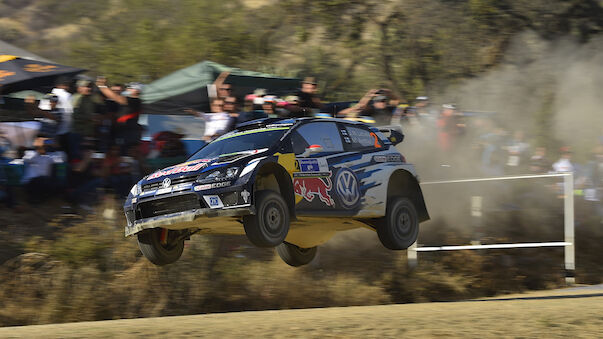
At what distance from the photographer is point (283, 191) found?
348 inches

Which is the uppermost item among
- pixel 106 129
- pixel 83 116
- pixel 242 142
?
pixel 83 116

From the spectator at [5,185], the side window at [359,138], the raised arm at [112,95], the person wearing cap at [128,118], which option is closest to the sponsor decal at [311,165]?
the side window at [359,138]

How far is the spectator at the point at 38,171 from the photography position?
38.0ft

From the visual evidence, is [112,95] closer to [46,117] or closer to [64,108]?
[64,108]

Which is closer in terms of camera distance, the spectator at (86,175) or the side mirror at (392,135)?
the side mirror at (392,135)

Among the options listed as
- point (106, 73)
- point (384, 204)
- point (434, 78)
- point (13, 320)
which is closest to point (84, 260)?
point (13, 320)

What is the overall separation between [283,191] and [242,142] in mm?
930

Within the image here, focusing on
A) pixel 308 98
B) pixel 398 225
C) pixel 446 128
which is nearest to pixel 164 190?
pixel 398 225

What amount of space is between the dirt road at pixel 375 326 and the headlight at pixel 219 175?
1.64 meters

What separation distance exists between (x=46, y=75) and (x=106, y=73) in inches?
336

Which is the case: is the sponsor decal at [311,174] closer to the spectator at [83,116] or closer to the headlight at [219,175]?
the headlight at [219,175]

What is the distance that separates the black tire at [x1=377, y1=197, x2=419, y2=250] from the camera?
33.8 feet

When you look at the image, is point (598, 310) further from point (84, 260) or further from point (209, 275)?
point (84, 260)

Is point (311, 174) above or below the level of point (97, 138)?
below
